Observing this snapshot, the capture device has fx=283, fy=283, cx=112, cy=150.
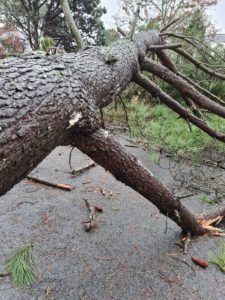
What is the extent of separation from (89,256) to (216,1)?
1148cm

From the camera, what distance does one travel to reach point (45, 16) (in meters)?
8.26

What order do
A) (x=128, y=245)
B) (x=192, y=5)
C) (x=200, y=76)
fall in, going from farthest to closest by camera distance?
1. (x=192, y=5)
2. (x=200, y=76)
3. (x=128, y=245)

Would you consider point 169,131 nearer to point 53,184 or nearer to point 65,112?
point 53,184

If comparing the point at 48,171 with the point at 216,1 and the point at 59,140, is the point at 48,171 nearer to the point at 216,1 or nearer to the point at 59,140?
the point at 59,140

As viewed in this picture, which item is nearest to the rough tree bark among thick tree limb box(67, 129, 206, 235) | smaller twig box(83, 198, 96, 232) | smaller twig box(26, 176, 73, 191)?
thick tree limb box(67, 129, 206, 235)

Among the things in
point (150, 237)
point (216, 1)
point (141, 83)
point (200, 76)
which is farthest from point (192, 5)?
point (150, 237)

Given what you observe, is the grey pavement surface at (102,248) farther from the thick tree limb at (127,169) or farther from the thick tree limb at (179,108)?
the thick tree limb at (179,108)

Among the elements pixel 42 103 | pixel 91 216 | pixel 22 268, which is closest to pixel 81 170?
pixel 91 216

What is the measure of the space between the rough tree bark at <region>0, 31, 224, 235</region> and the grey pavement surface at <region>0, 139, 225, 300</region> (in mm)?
314

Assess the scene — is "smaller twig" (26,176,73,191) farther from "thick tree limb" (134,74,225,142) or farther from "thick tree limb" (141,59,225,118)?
"thick tree limb" (141,59,225,118)

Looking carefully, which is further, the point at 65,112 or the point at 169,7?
the point at 169,7

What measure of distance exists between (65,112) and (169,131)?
12.0 feet

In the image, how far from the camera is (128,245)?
2.04m

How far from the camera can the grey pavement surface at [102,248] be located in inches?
63.9
